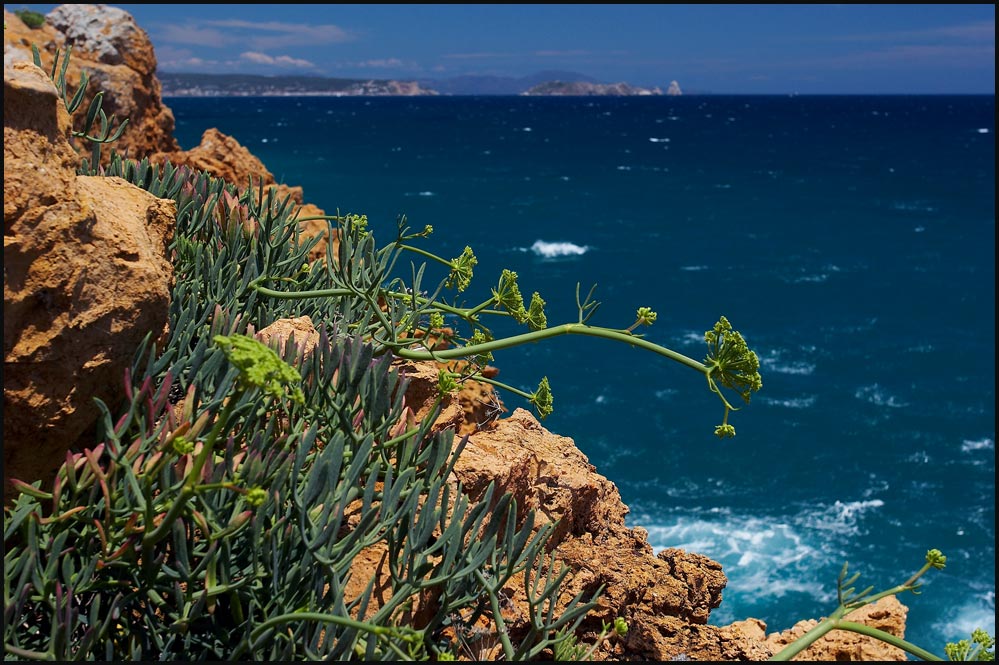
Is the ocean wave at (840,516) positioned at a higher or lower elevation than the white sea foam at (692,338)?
lower

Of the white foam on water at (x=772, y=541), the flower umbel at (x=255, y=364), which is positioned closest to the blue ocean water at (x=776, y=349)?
the white foam on water at (x=772, y=541)

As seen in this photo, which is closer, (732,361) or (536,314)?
(732,361)

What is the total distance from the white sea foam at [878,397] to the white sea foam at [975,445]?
234 cm

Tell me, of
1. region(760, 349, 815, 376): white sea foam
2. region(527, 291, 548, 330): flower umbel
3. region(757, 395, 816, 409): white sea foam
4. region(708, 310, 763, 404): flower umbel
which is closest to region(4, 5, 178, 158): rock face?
region(527, 291, 548, 330): flower umbel

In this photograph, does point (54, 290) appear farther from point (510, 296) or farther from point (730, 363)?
point (730, 363)

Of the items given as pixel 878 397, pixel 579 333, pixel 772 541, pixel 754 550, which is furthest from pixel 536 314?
pixel 878 397

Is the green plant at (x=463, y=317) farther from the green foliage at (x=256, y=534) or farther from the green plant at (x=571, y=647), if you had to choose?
the green plant at (x=571, y=647)

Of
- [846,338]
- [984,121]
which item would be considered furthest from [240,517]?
[984,121]

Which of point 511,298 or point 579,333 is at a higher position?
point 511,298

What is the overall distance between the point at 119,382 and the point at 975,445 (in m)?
25.1

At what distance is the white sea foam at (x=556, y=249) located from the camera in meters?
39.8

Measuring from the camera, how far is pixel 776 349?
30.5 m

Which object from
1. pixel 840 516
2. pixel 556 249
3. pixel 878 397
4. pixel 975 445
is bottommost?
pixel 840 516

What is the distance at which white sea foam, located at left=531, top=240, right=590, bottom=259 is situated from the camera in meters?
39.8
